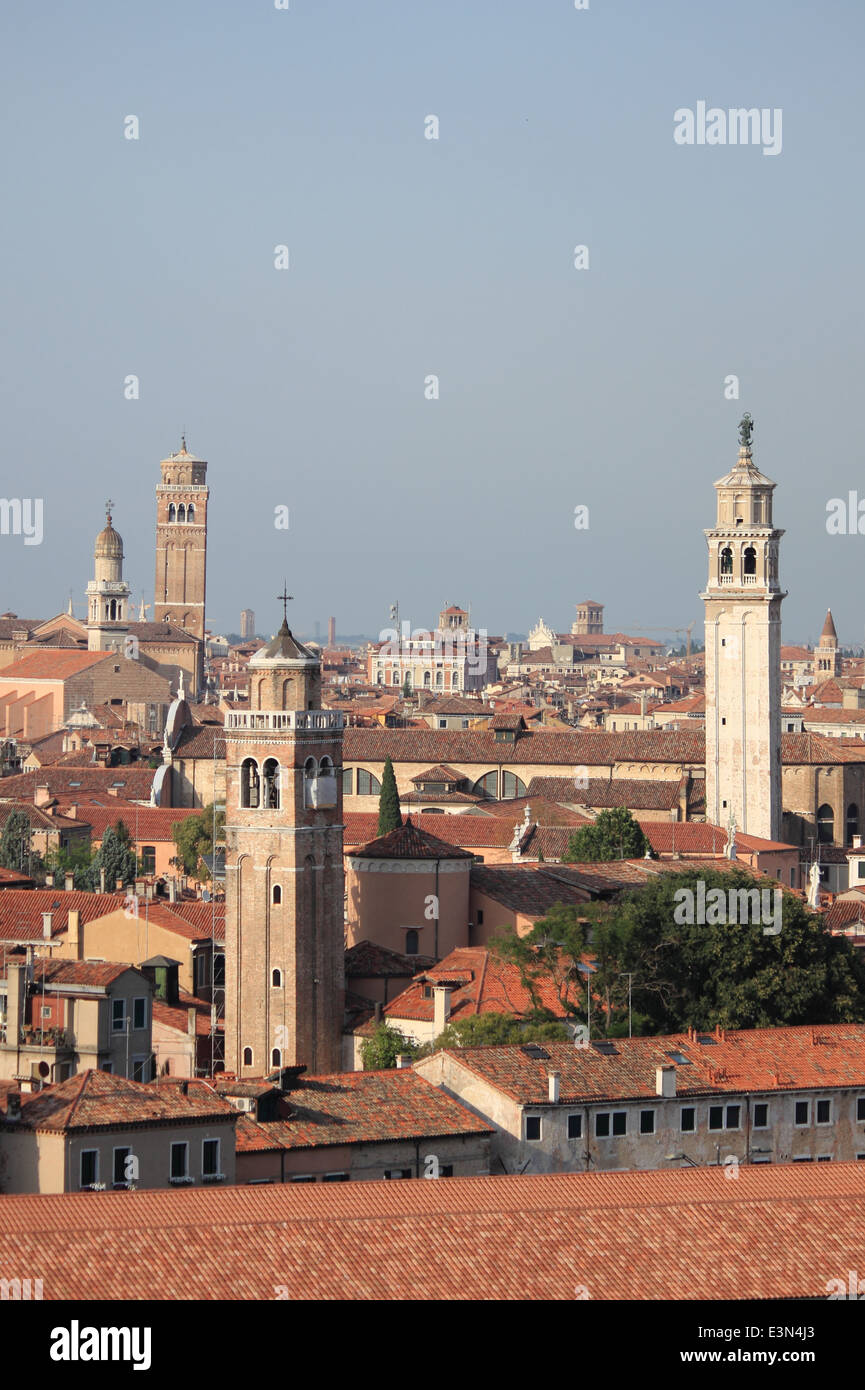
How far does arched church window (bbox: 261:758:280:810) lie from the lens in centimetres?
3947

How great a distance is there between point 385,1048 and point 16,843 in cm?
2229

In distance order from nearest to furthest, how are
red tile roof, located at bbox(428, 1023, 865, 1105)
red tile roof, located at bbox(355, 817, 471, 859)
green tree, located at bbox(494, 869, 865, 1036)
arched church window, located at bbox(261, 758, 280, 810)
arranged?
red tile roof, located at bbox(428, 1023, 865, 1105)
green tree, located at bbox(494, 869, 865, 1036)
arched church window, located at bbox(261, 758, 280, 810)
red tile roof, located at bbox(355, 817, 471, 859)

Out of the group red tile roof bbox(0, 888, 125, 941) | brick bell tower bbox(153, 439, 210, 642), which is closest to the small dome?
brick bell tower bbox(153, 439, 210, 642)

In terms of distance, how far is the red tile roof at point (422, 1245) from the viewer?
914 inches

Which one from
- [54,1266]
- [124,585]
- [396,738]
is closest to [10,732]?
[124,585]

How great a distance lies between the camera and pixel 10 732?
10706 centimetres

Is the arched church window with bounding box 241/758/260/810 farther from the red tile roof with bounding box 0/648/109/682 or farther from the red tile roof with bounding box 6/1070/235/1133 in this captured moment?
the red tile roof with bounding box 0/648/109/682

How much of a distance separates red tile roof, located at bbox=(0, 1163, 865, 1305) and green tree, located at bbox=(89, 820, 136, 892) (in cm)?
2709

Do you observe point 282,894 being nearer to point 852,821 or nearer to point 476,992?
point 476,992

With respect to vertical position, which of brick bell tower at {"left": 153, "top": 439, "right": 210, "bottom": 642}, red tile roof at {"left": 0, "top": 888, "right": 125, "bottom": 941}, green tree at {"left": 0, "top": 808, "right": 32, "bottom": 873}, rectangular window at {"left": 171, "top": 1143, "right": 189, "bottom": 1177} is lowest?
rectangular window at {"left": 171, "top": 1143, "right": 189, "bottom": 1177}

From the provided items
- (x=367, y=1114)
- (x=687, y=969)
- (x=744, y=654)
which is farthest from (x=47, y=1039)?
(x=744, y=654)

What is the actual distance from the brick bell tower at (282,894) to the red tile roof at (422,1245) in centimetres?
1193

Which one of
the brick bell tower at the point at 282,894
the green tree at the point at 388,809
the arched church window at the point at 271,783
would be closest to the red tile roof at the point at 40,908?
the brick bell tower at the point at 282,894

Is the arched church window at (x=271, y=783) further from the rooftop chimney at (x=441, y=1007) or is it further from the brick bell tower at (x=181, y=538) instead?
the brick bell tower at (x=181, y=538)
